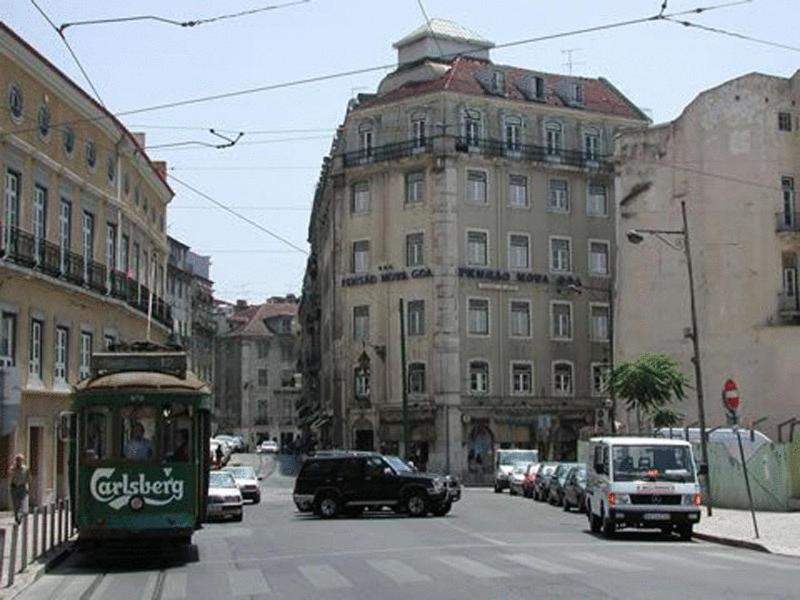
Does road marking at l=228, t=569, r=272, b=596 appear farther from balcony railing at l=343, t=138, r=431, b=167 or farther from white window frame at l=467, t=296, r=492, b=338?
balcony railing at l=343, t=138, r=431, b=167

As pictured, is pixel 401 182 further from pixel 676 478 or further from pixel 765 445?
pixel 676 478

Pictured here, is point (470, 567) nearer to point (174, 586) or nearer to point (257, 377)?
point (174, 586)

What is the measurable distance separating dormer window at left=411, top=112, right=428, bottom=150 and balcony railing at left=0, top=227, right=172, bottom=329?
67.5 ft

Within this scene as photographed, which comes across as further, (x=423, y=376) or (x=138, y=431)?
(x=423, y=376)

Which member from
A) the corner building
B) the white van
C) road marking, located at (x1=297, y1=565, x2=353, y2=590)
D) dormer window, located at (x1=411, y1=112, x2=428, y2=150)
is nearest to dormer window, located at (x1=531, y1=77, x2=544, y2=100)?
the corner building

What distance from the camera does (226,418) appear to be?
126 metres

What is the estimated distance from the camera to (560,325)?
6831 cm

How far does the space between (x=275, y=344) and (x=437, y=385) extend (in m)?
66.1

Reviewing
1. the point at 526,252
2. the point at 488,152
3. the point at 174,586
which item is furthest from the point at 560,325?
the point at 174,586

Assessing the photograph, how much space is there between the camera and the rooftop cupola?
69.6 meters

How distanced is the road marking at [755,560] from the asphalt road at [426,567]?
26 millimetres

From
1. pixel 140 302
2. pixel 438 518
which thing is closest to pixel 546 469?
pixel 438 518

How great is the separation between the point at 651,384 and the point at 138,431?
33735 millimetres

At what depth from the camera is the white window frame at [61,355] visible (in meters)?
38.0
